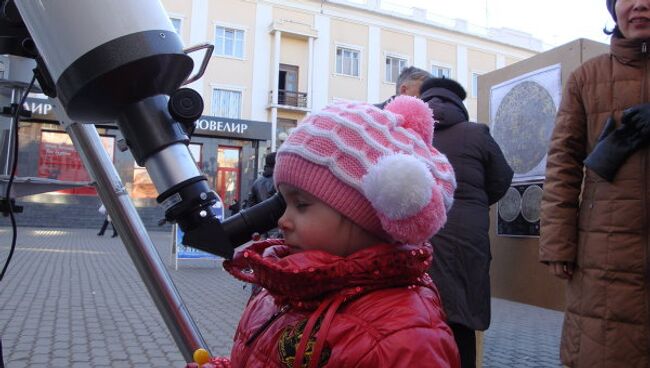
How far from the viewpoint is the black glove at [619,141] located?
161 cm

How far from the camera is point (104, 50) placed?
109 centimetres

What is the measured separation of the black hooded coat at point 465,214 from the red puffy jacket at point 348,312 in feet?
3.68

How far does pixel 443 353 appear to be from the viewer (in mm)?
931

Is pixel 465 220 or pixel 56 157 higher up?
pixel 56 157

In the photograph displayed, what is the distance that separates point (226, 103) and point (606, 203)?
75.3ft

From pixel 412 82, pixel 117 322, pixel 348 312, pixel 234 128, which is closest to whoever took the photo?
pixel 348 312

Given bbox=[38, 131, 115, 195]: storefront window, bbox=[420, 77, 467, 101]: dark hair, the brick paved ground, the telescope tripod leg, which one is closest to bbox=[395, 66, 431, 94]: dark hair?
bbox=[420, 77, 467, 101]: dark hair

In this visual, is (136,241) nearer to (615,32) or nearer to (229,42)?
(615,32)

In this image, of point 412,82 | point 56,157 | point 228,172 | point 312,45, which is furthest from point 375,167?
point 312,45

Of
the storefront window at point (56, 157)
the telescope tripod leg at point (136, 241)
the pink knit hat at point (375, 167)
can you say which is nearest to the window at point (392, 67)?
the storefront window at point (56, 157)

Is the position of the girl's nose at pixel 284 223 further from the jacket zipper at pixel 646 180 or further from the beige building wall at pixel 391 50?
the beige building wall at pixel 391 50

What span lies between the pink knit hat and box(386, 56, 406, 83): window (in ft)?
85.4

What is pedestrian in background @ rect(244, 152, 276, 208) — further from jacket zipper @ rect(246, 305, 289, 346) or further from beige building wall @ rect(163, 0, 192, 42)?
beige building wall @ rect(163, 0, 192, 42)

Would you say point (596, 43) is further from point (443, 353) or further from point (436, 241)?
point (443, 353)
